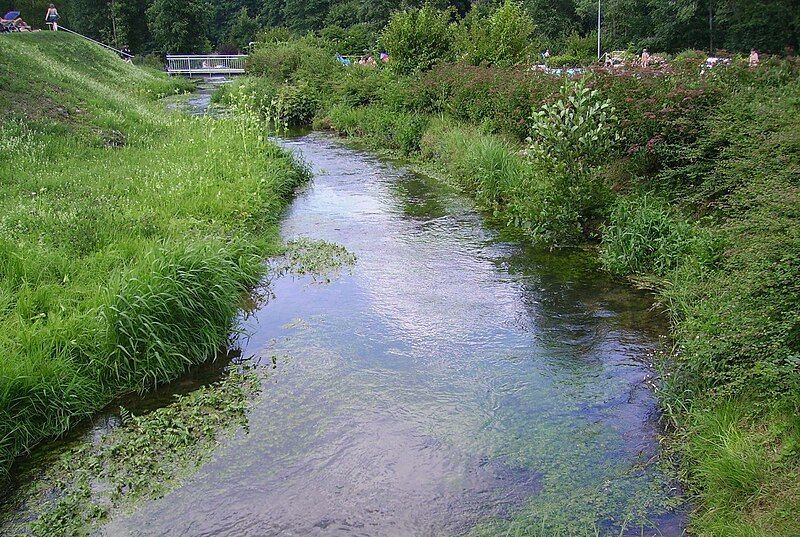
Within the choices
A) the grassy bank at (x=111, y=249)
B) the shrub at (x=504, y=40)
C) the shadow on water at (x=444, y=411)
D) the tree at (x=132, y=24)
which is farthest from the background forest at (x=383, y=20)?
the shadow on water at (x=444, y=411)

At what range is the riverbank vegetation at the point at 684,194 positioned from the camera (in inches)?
177

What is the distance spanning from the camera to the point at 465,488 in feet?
15.4

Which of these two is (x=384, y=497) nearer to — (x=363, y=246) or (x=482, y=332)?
(x=482, y=332)

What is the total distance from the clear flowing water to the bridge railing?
148ft

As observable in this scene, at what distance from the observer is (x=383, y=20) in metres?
50.8

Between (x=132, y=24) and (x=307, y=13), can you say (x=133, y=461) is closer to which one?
(x=132, y=24)

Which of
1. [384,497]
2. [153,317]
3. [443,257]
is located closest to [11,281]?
[153,317]

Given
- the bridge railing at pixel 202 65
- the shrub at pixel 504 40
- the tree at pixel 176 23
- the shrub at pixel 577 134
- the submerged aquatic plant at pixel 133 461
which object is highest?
the tree at pixel 176 23

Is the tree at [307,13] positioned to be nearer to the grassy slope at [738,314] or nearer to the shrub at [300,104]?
the shrub at [300,104]

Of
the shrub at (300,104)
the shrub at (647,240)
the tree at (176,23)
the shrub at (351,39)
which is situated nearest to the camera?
the shrub at (647,240)

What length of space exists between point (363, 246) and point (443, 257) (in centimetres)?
118

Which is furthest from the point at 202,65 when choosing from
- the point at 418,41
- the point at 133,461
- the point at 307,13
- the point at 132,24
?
the point at 133,461

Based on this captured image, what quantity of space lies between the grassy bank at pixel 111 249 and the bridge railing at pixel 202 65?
1526 inches

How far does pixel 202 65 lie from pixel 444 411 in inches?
2049
